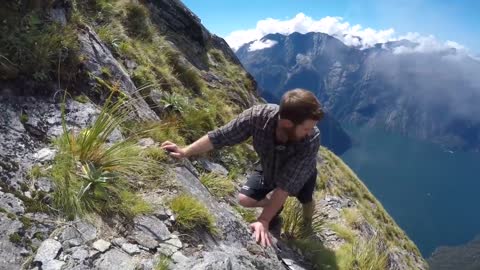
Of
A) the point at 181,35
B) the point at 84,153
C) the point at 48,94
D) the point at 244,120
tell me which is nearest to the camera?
the point at 84,153

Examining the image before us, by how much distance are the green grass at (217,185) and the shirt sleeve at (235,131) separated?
0.79 metres

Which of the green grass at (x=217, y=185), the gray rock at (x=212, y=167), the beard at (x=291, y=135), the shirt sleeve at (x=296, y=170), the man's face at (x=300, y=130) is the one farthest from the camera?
the gray rock at (x=212, y=167)

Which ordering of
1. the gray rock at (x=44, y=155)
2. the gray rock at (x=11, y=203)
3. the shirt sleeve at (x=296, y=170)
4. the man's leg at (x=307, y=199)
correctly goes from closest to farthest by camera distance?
the gray rock at (x=11, y=203), the gray rock at (x=44, y=155), the shirt sleeve at (x=296, y=170), the man's leg at (x=307, y=199)

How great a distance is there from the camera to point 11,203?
359 cm

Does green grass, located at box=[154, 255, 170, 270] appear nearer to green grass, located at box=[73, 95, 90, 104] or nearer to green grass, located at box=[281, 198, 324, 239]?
green grass, located at box=[73, 95, 90, 104]

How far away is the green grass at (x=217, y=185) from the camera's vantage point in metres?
6.45

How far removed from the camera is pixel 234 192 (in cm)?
697

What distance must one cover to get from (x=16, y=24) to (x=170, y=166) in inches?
98.8

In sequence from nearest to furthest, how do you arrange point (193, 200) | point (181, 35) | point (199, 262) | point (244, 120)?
point (199, 262), point (193, 200), point (244, 120), point (181, 35)

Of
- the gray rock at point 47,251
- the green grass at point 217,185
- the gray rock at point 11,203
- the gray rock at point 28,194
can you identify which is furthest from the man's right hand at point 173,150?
the gray rock at point 47,251

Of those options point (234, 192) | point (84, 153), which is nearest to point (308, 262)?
point (234, 192)

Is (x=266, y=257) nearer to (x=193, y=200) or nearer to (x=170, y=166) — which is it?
(x=193, y=200)

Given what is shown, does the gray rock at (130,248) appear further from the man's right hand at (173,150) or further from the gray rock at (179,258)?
the man's right hand at (173,150)

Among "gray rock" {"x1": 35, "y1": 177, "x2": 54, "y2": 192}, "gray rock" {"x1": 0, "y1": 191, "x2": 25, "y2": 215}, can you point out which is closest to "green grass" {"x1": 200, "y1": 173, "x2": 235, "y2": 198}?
"gray rock" {"x1": 35, "y1": 177, "x2": 54, "y2": 192}
